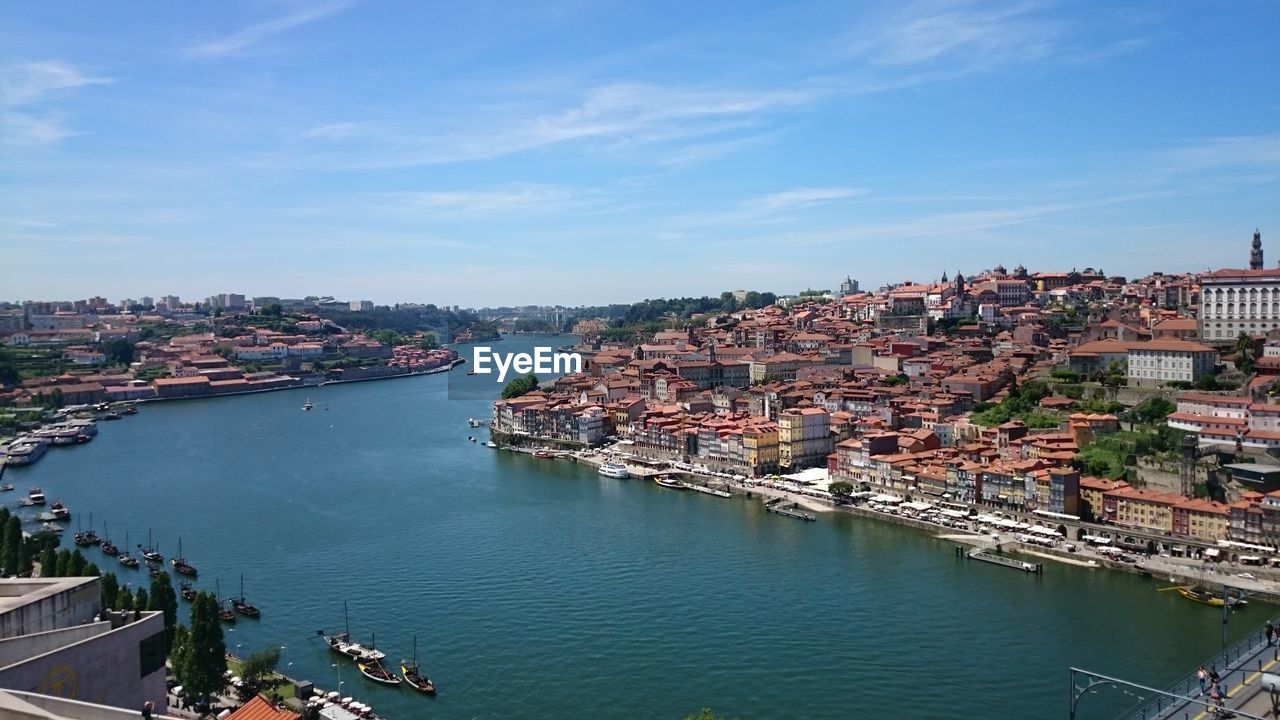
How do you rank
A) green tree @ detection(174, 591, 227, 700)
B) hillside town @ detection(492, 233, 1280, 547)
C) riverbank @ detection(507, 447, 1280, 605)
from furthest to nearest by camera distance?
hillside town @ detection(492, 233, 1280, 547) < riverbank @ detection(507, 447, 1280, 605) < green tree @ detection(174, 591, 227, 700)

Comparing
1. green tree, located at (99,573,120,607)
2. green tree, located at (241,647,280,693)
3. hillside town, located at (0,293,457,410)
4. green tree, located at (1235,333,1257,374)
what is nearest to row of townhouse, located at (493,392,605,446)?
green tree, located at (1235,333,1257,374)

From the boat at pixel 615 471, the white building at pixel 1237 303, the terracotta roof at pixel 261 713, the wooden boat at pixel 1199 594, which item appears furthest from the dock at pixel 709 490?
the terracotta roof at pixel 261 713

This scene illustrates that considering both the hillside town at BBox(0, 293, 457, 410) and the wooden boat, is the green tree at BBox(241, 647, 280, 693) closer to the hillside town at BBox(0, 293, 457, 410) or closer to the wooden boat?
the wooden boat

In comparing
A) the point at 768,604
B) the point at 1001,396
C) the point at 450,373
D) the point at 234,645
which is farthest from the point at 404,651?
the point at 450,373

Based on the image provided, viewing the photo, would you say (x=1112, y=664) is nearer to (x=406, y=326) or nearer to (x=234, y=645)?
(x=234, y=645)

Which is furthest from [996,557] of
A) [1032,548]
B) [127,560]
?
[127,560]

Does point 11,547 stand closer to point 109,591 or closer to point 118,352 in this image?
point 109,591
